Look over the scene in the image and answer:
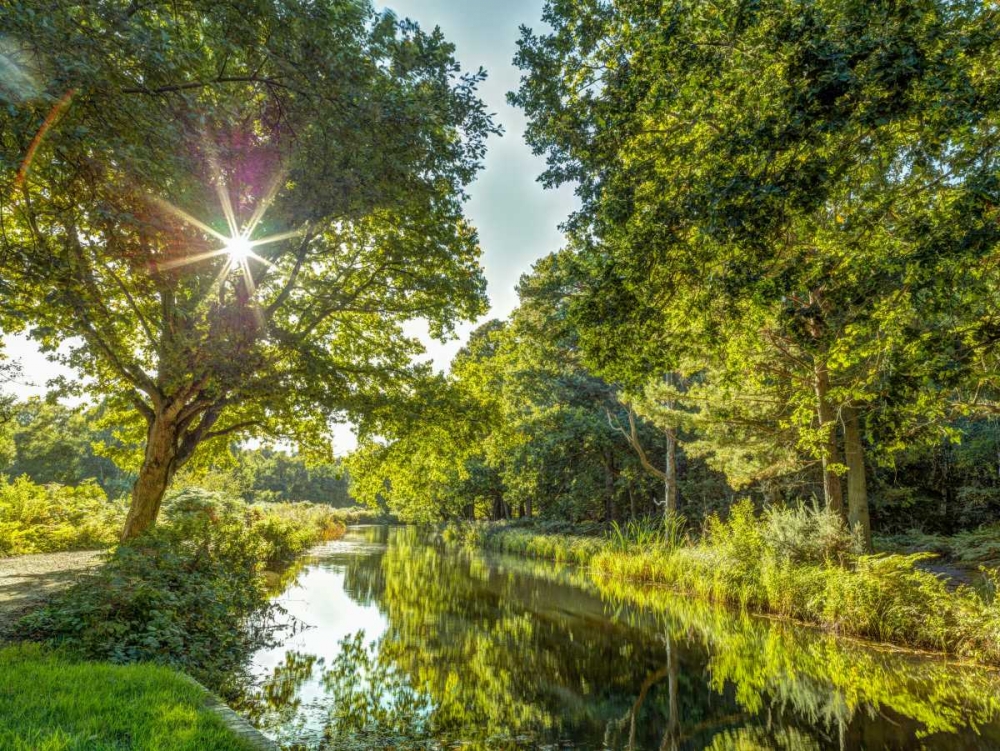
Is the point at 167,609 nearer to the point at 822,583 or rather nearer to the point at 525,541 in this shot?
the point at 822,583

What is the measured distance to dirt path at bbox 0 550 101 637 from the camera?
7.52 m

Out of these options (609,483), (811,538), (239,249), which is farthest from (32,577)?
(609,483)

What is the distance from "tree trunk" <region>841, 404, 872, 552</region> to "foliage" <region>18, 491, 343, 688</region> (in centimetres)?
1298

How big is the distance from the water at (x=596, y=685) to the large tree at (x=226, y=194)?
206 inches

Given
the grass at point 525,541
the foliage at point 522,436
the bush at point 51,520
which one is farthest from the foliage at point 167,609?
the grass at point 525,541

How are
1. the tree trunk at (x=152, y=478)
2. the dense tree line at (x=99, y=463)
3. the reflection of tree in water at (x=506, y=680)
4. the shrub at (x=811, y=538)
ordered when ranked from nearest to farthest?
the reflection of tree in water at (x=506, y=680)
the tree trunk at (x=152, y=478)
the shrub at (x=811, y=538)
the dense tree line at (x=99, y=463)

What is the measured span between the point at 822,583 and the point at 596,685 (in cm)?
642

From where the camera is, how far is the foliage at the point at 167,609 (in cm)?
623

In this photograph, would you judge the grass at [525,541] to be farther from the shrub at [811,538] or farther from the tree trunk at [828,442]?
the tree trunk at [828,442]

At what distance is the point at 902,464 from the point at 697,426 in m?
13.1

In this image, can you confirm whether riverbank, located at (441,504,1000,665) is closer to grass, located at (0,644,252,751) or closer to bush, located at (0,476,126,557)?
grass, located at (0,644,252,751)

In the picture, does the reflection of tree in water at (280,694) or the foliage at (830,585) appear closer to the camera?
the reflection of tree in water at (280,694)

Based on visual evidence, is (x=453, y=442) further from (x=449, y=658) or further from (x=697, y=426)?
(x=697, y=426)

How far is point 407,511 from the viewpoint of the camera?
53.0 metres
